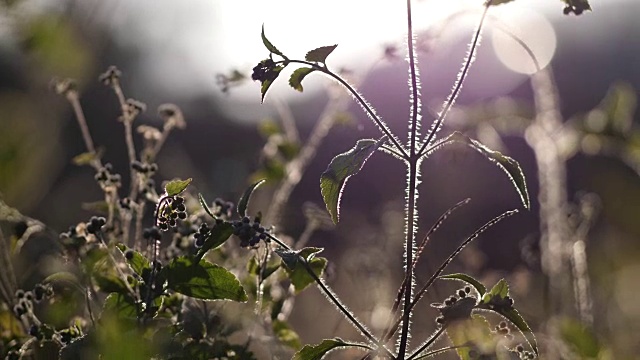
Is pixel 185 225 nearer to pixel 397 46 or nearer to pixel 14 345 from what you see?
pixel 14 345

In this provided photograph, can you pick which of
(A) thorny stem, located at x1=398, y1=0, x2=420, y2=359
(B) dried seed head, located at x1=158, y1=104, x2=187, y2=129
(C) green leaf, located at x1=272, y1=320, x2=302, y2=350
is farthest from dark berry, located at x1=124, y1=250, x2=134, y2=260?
(B) dried seed head, located at x1=158, y1=104, x2=187, y2=129

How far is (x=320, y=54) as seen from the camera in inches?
83.3

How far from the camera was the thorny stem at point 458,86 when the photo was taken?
2066mm

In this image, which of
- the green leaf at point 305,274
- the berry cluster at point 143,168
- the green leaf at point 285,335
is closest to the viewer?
the green leaf at point 305,274

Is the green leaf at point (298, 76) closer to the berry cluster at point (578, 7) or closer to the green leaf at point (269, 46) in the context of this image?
the green leaf at point (269, 46)

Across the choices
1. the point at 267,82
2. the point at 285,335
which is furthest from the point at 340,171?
the point at 285,335

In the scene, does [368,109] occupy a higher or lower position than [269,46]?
lower

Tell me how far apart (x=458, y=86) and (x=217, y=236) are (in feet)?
2.21

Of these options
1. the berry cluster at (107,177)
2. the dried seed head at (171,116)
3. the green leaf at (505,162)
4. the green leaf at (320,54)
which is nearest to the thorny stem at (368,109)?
the green leaf at (320,54)

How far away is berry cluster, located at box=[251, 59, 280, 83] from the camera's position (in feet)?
6.91

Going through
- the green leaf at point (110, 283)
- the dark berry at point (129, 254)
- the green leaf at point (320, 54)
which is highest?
the green leaf at point (320, 54)

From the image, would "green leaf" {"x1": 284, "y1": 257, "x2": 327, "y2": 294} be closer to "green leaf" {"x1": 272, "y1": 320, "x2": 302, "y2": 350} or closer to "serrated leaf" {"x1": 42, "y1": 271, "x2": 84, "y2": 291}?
"green leaf" {"x1": 272, "y1": 320, "x2": 302, "y2": 350}

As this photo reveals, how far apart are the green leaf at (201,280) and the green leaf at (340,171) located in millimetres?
303

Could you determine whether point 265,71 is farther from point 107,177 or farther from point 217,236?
point 107,177
